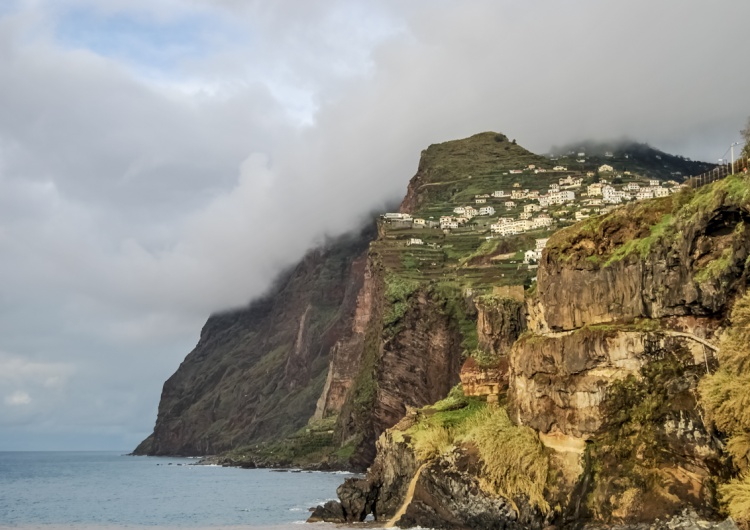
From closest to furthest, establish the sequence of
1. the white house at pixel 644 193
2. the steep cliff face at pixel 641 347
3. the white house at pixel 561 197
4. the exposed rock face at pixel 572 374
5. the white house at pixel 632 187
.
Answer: the steep cliff face at pixel 641 347
the exposed rock face at pixel 572 374
the white house at pixel 644 193
the white house at pixel 632 187
the white house at pixel 561 197

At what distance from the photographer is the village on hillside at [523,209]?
461 feet

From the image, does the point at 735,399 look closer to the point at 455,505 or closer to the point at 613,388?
the point at 613,388

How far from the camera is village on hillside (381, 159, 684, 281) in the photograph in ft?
461

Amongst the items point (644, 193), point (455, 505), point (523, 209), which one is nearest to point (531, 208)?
point (523, 209)

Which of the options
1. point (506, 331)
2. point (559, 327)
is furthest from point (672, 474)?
point (506, 331)

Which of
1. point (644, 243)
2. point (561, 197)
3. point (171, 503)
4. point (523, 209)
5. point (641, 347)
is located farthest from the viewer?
point (561, 197)

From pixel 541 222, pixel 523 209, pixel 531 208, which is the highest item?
pixel 523 209

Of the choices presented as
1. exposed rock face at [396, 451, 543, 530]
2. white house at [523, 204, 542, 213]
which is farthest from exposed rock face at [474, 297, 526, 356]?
white house at [523, 204, 542, 213]

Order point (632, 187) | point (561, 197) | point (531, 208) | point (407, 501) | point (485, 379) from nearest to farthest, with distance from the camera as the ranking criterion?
point (407, 501) → point (485, 379) → point (531, 208) → point (632, 187) → point (561, 197)

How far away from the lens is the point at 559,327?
53719 mm

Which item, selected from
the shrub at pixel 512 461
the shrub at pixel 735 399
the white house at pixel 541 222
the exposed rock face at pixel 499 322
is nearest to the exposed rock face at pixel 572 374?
the shrub at pixel 512 461

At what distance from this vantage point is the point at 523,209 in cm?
16488

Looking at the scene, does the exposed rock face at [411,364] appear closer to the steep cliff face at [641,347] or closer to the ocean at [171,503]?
the ocean at [171,503]

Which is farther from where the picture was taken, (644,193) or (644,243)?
(644,193)
